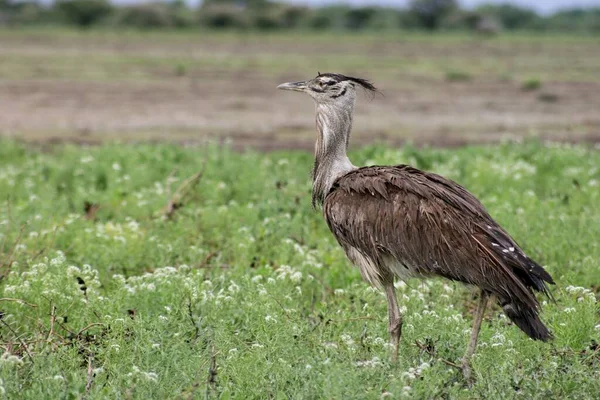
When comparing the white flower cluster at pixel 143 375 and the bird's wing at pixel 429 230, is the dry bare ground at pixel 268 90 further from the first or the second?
the white flower cluster at pixel 143 375

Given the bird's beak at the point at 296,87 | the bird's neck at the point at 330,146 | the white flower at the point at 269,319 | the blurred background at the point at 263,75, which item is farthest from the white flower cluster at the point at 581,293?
the blurred background at the point at 263,75

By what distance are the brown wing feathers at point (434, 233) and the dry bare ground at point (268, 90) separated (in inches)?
235

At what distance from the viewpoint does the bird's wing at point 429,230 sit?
5609 mm

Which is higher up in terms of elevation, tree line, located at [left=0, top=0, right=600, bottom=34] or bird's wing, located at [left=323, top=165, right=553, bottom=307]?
bird's wing, located at [left=323, top=165, right=553, bottom=307]

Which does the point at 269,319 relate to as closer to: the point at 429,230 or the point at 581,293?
the point at 429,230

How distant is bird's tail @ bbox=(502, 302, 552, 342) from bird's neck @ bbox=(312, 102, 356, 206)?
1.38m

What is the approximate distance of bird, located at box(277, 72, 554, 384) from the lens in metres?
5.59

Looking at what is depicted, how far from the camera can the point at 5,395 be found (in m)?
4.82

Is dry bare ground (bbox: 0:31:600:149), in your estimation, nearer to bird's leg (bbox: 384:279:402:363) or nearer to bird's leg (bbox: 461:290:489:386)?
bird's leg (bbox: 384:279:402:363)

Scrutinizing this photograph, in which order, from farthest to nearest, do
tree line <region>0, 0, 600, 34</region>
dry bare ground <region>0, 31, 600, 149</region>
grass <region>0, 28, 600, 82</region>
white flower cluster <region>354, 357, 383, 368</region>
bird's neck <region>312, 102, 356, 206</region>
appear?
tree line <region>0, 0, 600, 34</region>, grass <region>0, 28, 600, 82</region>, dry bare ground <region>0, 31, 600, 149</region>, bird's neck <region>312, 102, 356, 206</region>, white flower cluster <region>354, 357, 383, 368</region>

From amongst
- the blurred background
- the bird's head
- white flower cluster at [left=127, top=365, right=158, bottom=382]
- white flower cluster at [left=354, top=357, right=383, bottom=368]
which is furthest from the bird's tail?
the blurred background

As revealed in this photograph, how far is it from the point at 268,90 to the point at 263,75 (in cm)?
274

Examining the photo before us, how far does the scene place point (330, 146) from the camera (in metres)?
6.49

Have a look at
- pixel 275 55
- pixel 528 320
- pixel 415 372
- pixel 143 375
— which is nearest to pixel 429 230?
pixel 528 320
